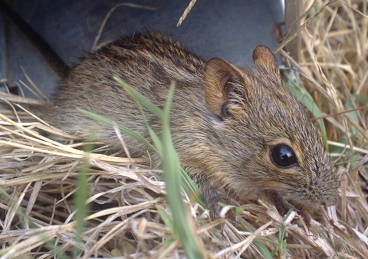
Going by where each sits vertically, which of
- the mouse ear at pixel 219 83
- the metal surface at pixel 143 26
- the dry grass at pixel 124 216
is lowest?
the dry grass at pixel 124 216

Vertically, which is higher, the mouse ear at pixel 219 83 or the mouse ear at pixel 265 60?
the mouse ear at pixel 265 60

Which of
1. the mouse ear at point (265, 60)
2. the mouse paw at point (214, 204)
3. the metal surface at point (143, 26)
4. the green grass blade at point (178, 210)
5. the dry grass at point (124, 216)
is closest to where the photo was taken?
the green grass blade at point (178, 210)

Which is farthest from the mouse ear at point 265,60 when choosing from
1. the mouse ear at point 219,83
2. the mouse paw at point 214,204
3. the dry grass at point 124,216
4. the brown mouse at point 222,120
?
the mouse paw at point 214,204

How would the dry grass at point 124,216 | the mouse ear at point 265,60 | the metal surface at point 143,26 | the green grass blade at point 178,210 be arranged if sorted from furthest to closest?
the metal surface at point 143,26, the mouse ear at point 265,60, the dry grass at point 124,216, the green grass blade at point 178,210

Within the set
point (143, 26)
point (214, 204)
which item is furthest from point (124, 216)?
point (143, 26)

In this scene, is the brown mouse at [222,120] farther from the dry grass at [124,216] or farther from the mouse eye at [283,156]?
the dry grass at [124,216]

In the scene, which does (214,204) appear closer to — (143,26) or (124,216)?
(124,216)

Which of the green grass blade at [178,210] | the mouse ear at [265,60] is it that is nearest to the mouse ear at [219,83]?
the mouse ear at [265,60]

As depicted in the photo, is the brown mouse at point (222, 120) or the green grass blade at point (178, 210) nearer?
the green grass blade at point (178, 210)

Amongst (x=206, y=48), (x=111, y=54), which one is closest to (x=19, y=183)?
(x=111, y=54)
